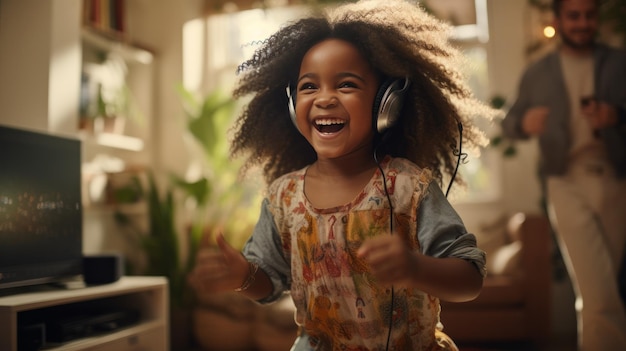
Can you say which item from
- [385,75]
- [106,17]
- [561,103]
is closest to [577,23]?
[561,103]

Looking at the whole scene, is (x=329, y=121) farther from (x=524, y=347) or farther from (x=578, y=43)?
(x=524, y=347)

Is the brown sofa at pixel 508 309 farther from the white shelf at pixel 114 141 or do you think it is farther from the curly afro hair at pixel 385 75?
the curly afro hair at pixel 385 75

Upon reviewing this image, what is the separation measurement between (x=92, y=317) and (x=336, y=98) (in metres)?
1.59

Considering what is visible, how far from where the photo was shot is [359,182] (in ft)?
3.78

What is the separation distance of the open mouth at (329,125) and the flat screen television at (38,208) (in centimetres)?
138

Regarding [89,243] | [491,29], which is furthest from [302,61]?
[491,29]

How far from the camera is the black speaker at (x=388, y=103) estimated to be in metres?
1.09

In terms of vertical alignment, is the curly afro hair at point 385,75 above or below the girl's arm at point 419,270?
above

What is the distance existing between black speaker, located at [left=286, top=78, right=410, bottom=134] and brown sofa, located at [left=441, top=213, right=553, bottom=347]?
239 cm

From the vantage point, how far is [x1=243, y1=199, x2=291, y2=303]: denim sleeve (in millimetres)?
1213

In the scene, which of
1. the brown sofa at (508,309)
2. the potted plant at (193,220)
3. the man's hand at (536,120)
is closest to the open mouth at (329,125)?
the man's hand at (536,120)

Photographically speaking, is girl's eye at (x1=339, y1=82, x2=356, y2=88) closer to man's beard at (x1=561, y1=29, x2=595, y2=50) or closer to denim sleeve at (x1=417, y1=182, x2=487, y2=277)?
denim sleeve at (x1=417, y1=182, x2=487, y2=277)

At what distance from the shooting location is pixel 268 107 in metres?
1.33

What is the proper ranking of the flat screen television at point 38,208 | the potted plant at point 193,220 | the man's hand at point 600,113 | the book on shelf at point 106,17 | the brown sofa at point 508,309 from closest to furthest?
the flat screen television at point 38,208, the man's hand at point 600,113, the brown sofa at point 508,309, the book on shelf at point 106,17, the potted plant at point 193,220
